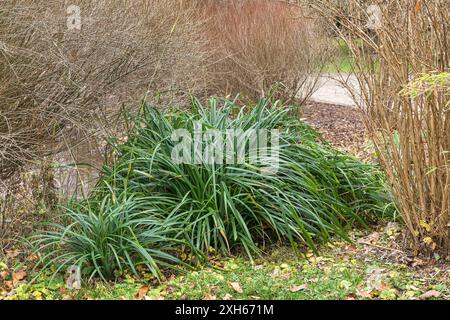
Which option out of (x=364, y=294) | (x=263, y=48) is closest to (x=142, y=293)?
(x=364, y=294)

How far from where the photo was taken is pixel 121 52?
689cm

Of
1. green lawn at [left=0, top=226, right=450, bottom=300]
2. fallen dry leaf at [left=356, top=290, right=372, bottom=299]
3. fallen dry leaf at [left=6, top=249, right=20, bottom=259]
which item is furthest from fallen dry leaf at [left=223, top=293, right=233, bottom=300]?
fallen dry leaf at [left=6, top=249, right=20, bottom=259]

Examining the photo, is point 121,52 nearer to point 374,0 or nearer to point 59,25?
point 59,25

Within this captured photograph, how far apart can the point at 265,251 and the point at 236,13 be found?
6.04m

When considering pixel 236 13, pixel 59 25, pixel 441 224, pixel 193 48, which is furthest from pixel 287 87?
pixel 441 224

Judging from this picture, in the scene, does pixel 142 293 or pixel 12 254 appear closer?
pixel 142 293

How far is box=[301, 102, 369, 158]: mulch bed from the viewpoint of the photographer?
10.4m

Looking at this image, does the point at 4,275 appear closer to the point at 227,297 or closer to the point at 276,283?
the point at 227,297

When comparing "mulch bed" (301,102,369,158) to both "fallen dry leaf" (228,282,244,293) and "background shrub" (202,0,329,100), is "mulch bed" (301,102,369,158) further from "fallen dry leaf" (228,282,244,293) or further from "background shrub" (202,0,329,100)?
"fallen dry leaf" (228,282,244,293)

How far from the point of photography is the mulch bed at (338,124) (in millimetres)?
10445

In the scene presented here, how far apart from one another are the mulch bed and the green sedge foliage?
3.09 m

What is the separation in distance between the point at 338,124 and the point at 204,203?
6660 mm

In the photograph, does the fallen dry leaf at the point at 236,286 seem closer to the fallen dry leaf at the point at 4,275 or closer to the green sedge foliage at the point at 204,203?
the green sedge foliage at the point at 204,203

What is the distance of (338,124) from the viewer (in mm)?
11992
